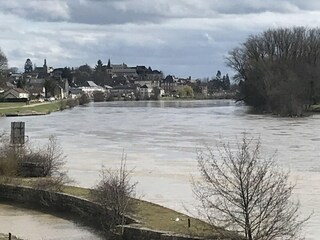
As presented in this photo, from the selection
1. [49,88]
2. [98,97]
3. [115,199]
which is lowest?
[98,97]

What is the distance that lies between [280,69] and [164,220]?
71.5 metres

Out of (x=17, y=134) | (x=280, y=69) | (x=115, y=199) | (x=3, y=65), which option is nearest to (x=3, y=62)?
(x=3, y=65)

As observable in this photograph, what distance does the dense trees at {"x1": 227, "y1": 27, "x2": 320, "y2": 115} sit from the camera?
79500 millimetres

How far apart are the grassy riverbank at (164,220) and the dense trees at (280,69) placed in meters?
59.3

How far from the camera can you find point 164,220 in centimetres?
1705

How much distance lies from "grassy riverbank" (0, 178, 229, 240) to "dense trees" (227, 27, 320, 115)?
59312mm

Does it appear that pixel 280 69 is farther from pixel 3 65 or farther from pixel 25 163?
pixel 25 163

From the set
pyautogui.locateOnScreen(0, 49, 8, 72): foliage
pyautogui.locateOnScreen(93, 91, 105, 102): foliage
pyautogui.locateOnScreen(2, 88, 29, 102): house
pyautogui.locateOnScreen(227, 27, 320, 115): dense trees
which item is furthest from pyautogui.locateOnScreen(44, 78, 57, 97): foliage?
pyautogui.locateOnScreen(227, 27, 320, 115): dense trees

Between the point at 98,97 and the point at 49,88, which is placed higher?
the point at 49,88

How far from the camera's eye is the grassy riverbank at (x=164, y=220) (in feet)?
50.1

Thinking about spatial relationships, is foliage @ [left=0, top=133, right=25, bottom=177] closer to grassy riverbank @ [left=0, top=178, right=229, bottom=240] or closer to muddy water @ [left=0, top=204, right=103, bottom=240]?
muddy water @ [left=0, top=204, right=103, bottom=240]

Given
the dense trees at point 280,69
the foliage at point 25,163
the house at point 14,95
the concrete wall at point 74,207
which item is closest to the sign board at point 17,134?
the foliage at point 25,163

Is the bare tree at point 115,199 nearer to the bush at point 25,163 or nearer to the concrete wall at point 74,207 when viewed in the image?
the concrete wall at point 74,207

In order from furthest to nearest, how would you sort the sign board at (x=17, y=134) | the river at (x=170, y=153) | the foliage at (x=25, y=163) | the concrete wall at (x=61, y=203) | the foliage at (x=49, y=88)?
the foliage at (x=49, y=88)
the sign board at (x=17, y=134)
the foliage at (x=25, y=163)
the river at (x=170, y=153)
the concrete wall at (x=61, y=203)
